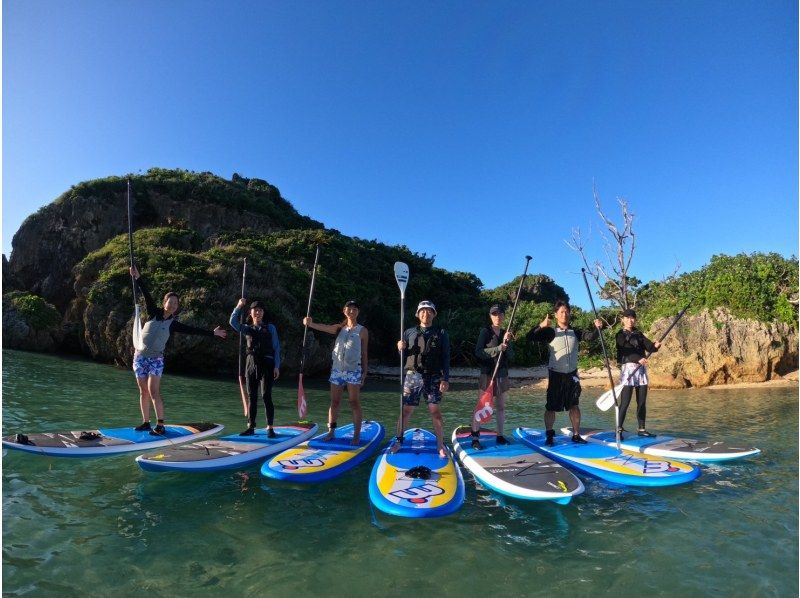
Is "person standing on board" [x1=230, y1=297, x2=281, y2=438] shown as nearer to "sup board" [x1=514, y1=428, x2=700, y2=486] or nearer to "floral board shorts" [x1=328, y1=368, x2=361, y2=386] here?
"floral board shorts" [x1=328, y1=368, x2=361, y2=386]

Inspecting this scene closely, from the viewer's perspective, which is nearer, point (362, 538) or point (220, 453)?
point (362, 538)

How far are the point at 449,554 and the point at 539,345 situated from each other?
19344mm

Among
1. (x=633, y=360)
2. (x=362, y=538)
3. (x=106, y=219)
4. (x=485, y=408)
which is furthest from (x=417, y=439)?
(x=106, y=219)

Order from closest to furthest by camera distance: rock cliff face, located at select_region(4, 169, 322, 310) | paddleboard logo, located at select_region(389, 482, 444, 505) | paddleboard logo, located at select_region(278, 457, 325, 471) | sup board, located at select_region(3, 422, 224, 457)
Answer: paddleboard logo, located at select_region(389, 482, 444, 505) → paddleboard logo, located at select_region(278, 457, 325, 471) → sup board, located at select_region(3, 422, 224, 457) → rock cliff face, located at select_region(4, 169, 322, 310)

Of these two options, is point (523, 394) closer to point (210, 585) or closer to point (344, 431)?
point (344, 431)

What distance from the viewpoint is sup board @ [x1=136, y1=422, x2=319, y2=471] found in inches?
207

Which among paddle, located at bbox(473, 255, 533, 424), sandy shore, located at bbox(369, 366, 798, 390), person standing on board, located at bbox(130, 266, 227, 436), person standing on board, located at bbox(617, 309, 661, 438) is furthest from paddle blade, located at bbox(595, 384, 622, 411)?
sandy shore, located at bbox(369, 366, 798, 390)

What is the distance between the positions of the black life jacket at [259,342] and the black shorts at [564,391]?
4.47 m

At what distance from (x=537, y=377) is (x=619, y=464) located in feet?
48.0

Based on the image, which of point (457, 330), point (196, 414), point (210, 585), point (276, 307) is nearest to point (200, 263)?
point (276, 307)

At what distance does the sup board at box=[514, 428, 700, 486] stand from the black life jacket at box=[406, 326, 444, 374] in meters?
2.25

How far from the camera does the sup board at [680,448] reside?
630 cm

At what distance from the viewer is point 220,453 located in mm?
5801

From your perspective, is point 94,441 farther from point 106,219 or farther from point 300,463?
point 106,219
